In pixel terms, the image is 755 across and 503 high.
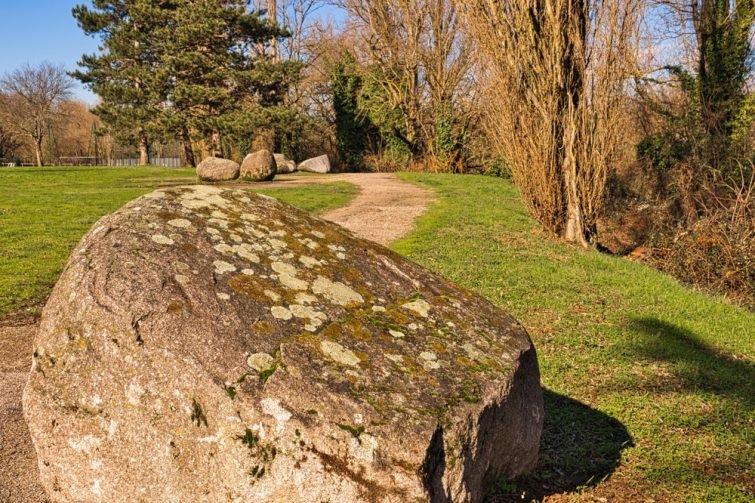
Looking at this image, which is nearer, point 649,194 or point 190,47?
point 649,194

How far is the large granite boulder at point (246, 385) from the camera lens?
2139 millimetres

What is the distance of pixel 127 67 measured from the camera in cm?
3145

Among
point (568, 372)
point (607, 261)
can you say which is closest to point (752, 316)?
Answer: point (607, 261)

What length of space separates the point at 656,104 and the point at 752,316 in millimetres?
12344

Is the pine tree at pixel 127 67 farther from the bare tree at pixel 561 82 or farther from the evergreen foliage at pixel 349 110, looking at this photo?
the bare tree at pixel 561 82

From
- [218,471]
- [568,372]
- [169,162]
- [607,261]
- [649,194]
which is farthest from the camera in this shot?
[169,162]

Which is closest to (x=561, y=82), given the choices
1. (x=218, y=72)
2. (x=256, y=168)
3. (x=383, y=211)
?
(x=383, y=211)

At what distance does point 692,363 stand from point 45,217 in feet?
38.0

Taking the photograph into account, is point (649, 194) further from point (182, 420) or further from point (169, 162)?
point (169, 162)

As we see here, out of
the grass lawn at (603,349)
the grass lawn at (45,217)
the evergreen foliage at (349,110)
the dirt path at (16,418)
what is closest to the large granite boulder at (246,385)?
the dirt path at (16,418)

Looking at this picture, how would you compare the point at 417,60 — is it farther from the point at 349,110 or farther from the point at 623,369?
the point at 623,369

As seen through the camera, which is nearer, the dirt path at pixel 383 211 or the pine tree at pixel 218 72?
the dirt path at pixel 383 211

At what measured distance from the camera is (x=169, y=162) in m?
38.9

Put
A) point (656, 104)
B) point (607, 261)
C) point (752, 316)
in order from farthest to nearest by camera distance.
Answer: point (656, 104) → point (607, 261) → point (752, 316)
